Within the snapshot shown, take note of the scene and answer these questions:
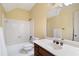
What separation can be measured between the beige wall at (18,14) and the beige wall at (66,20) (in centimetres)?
60

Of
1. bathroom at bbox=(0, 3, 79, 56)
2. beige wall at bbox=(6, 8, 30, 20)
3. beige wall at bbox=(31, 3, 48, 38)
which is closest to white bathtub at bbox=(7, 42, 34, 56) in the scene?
bathroom at bbox=(0, 3, 79, 56)

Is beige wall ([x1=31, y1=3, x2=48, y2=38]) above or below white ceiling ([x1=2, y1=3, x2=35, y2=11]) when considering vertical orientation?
below

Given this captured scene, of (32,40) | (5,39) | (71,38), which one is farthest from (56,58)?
(5,39)

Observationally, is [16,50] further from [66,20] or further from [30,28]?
[66,20]

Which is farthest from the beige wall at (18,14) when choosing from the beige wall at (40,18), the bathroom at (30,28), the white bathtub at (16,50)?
the white bathtub at (16,50)

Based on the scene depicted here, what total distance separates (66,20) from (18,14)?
3.15 feet

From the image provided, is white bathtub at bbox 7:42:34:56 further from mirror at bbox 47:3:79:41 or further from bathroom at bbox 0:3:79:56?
mirror at bbox 47:3:79:41

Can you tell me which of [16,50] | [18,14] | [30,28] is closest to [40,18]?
[30,28]

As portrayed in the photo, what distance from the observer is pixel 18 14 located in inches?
70.1

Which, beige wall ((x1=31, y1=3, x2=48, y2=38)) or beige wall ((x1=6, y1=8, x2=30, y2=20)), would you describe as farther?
beige wall ((x1=31, y1=3, x2=48, y2=38))

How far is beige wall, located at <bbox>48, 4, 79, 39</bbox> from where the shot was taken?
171 centimetres

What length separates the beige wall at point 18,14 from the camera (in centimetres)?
172

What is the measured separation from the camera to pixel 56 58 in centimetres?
137

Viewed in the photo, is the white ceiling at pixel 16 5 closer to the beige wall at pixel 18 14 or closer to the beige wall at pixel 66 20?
the beige wall at pixel 18 14
